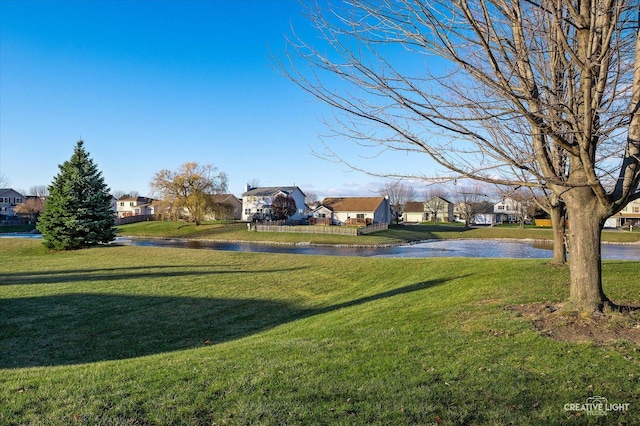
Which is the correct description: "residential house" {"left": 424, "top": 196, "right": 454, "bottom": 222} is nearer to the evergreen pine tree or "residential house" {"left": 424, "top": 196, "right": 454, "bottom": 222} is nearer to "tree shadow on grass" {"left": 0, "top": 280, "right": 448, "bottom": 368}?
the evergreen pine tree

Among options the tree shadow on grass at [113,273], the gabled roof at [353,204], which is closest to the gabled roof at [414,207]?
the gabled roof at [353,204]

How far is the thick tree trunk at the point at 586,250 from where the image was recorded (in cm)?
695

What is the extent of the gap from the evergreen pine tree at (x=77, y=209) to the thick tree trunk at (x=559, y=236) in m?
29.8

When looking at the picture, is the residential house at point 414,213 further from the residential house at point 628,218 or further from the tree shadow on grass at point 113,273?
the tree shadow on grass at point 113,273

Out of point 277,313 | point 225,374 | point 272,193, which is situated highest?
point 272,193

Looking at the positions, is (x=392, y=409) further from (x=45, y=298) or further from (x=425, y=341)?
(x=45, y=298)

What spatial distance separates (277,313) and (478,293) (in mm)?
A: 5578

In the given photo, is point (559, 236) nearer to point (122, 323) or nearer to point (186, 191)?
point (122, 323)

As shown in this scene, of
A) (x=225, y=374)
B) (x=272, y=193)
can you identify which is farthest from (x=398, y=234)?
(x=225, y=374)

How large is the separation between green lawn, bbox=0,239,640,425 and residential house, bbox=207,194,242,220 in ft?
151

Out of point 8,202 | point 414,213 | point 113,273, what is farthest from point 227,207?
point 8,202

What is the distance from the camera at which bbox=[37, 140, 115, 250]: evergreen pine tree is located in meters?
30.8

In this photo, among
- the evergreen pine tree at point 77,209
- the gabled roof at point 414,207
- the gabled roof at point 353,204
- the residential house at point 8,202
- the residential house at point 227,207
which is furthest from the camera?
the gabled roof at point 414,207

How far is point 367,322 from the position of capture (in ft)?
27.9
